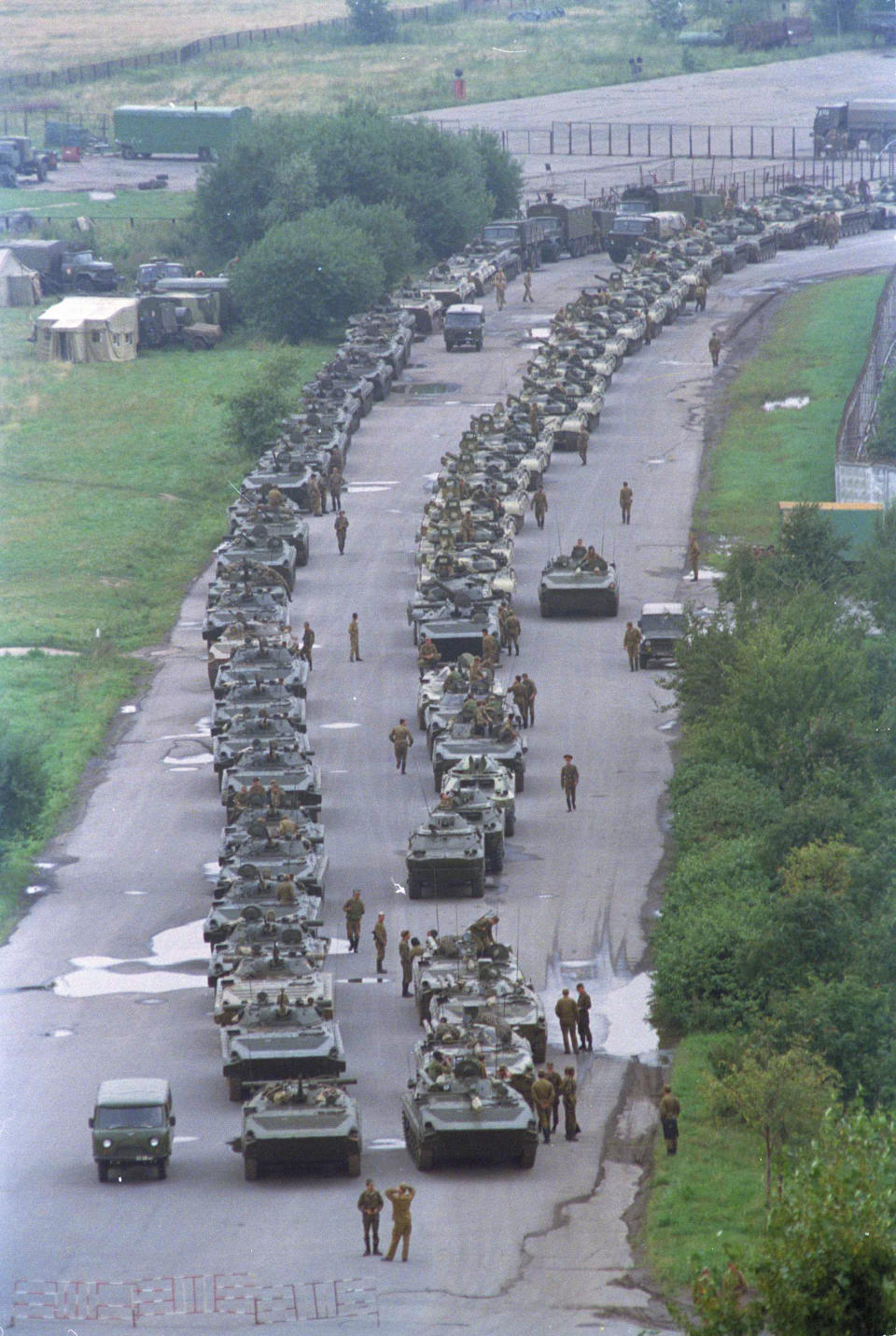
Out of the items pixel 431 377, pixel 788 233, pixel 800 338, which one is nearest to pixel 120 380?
pixel 431 377

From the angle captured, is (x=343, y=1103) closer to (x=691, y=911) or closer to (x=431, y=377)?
(x=691, y=911)

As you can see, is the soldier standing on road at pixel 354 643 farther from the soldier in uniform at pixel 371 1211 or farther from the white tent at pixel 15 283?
the white tent at pixel 15 283

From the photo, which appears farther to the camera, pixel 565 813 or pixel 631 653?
pixel 631 653

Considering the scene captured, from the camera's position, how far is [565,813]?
42969mm

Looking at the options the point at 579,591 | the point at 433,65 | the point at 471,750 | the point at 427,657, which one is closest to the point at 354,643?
the point at 427,657

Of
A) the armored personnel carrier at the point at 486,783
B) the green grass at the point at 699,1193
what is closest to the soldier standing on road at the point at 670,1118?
the green grass at the point at 699,1193

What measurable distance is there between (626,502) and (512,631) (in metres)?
11.4

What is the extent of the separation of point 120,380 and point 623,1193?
60.3 metres

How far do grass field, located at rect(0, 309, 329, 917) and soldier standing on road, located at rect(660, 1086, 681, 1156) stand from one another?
13.9 m

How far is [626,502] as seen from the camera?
62344mm

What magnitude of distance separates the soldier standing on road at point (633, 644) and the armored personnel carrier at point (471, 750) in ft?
25.5

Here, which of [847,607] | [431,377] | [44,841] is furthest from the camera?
[431,377]

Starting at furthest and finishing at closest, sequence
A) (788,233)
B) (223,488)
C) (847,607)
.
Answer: (788,233) < (223,488) < (847,607)

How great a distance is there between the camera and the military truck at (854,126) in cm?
12688
